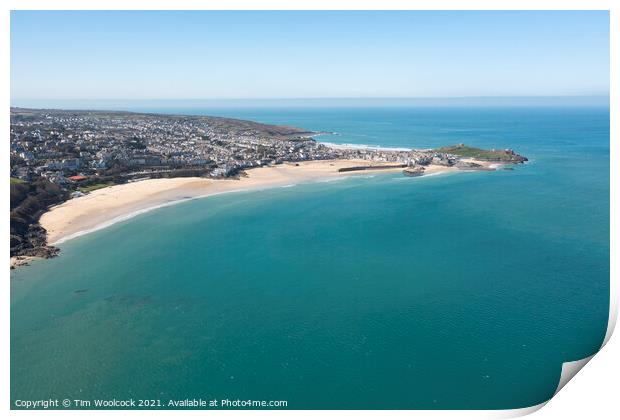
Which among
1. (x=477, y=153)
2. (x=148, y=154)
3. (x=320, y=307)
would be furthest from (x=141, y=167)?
(x=477, y=153)

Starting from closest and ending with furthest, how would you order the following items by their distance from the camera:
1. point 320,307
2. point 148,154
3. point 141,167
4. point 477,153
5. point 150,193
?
1. point 320,307
2. point 150,193
3. point 141,167
4. point 148,154
5. point 477,153

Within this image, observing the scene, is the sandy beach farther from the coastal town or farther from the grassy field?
the grassy field

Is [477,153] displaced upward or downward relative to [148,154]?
downward

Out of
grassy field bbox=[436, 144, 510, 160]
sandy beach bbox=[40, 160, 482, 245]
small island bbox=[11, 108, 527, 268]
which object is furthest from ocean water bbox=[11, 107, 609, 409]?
grassy field bbox=[436, 144, 510, 160]

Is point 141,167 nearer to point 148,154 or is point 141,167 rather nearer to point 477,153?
point 148,154

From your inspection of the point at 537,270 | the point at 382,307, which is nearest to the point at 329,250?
the point at 382,307

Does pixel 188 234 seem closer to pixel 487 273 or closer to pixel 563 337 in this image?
pixel 487 273

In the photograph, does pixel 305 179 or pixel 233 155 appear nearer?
pixel 305 179
